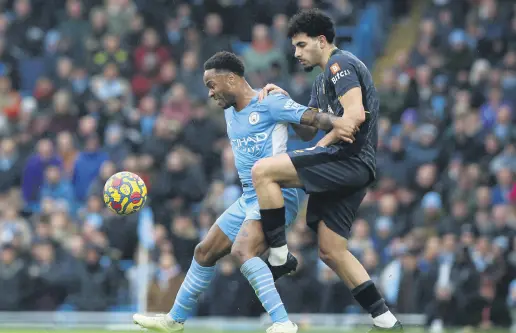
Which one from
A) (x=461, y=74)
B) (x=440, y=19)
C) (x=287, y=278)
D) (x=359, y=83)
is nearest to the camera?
(x=359, y=83)

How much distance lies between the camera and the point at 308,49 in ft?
33.6

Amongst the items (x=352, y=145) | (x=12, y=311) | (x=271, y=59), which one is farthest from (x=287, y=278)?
(x=352, y=145)

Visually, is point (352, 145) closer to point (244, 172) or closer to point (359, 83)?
point (359, 83)

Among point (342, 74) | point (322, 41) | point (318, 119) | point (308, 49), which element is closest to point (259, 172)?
point (318, 119)

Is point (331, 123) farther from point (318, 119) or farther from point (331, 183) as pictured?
point (331, 183)

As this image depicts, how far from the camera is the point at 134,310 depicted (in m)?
16.4

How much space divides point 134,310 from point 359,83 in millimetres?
7434

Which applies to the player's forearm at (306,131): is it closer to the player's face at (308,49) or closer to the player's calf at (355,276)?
the player's face at (308,49)

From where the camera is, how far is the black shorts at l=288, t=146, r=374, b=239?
9914mm

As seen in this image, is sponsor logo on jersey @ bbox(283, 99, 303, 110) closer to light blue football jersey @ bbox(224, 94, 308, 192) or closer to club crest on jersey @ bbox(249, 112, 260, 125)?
light blue football jersey @ bbox(224, 94, 308, 192)

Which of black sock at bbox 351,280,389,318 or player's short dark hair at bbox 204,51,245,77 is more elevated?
player's short dark hair at bbox 204,51,245,77

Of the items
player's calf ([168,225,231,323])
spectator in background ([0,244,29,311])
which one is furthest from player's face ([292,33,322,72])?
spectator in background ([0,244,29,311])

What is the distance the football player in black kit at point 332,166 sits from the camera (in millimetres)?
9859

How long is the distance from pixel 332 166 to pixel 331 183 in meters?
0.14
